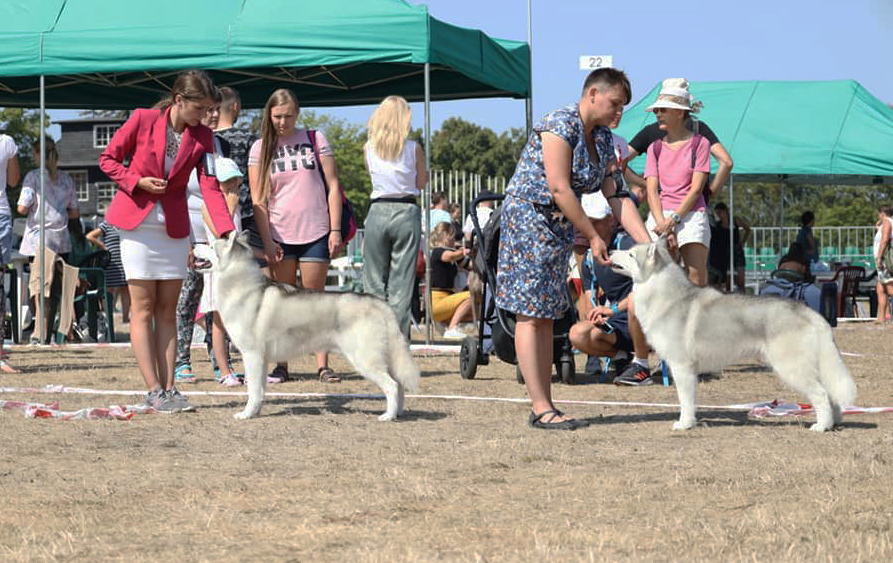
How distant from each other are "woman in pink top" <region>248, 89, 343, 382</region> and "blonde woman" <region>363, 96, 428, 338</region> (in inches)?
17.2

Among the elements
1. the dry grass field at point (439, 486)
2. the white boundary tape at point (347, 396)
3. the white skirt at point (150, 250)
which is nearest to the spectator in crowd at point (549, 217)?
the dry grass field at point (439, 486)

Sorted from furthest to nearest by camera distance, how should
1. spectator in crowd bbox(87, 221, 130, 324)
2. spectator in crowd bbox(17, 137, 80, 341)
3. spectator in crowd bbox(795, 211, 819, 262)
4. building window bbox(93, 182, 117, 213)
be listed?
building window bbox(93, 182, 117, 213) → spectator in crowd bbox(795, 211, 819, 262) → spectator in crowd bbox(87, 221, 130, 324) → spectator in crowd bbox(17, 137, 80, 341)

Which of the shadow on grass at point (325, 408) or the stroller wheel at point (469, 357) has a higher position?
the stroller wheel at point (469, 357)

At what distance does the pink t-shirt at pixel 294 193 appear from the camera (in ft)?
28.0

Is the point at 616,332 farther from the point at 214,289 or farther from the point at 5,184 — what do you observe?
the point at 5,184

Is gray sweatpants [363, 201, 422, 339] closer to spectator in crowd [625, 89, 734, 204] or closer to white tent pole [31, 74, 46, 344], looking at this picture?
spectator in crowd [625, 89, 734, 204]

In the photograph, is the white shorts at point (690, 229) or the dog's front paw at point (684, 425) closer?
the dog's front paw at point (684, 425)

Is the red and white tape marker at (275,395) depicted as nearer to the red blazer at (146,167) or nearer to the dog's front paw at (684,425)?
the dog's front paw at (684,425)

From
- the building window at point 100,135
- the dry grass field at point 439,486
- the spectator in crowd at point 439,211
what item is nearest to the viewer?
the dry grass field at point 439,486

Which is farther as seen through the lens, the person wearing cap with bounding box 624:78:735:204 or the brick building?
the brick building

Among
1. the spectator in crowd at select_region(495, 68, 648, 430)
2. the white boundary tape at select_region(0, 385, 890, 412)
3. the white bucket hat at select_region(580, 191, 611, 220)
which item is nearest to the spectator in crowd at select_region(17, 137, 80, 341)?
the white boundary tape at select_region(0, 385, 890, 412)

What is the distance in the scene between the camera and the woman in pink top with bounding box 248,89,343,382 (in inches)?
334

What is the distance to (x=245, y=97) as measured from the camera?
1579cm

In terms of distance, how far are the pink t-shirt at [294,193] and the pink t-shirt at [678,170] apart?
94.0 inches
